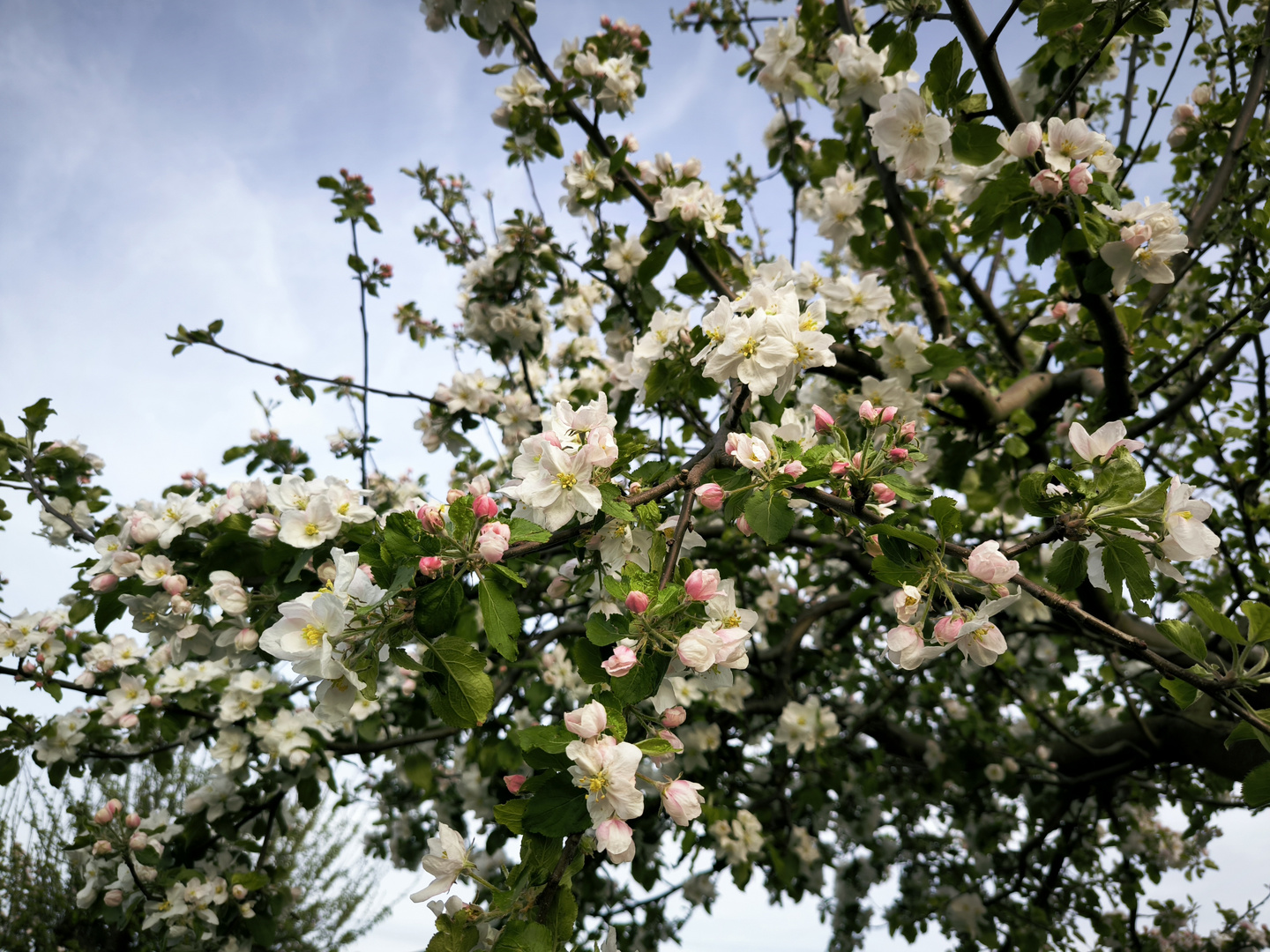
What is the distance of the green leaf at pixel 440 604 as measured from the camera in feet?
3.85

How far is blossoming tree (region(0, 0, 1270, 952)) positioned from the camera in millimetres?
1217

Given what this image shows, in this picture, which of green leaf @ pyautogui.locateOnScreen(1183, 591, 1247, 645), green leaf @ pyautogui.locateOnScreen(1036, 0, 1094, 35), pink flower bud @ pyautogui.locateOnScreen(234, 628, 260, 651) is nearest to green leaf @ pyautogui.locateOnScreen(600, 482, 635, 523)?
green leaf @ pyautogui.locateOnScreen(1183, 591, 1247, 645)

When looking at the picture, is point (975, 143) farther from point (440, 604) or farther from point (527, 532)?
point (440, 604)

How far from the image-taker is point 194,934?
8.59 ft

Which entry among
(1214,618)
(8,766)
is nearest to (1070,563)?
(1214,618)

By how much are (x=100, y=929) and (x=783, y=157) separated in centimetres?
609

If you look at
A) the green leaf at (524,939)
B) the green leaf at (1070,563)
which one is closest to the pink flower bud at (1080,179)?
the green leaf at (1070,563)

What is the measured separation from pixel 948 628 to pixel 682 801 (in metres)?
0.51

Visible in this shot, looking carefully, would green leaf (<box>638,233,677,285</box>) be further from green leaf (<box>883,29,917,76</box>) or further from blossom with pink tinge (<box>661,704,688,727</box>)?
blossom with pink tinge (<box>661,704,688,727</box>)

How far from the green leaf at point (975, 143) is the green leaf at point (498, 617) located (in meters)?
1.68

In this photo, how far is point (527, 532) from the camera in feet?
3.95

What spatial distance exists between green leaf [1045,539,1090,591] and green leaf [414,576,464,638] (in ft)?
3.42

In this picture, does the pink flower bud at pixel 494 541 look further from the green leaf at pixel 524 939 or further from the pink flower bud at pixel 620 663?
the green leaf at pixel 524 939

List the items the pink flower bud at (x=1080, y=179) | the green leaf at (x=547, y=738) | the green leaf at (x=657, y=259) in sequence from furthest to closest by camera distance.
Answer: the green leaf at (x=657, y=259)
the pink flower bud at (x=1080, y=179)
the green leaf at (x=547, y=738)
